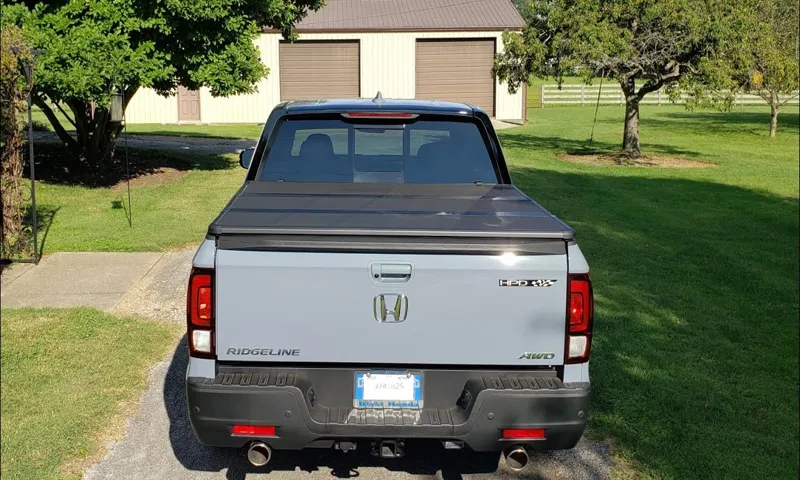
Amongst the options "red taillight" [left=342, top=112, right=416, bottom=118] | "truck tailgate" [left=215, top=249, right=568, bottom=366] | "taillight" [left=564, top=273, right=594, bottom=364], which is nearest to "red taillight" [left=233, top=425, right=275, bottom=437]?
"truck tailgate" [left=215, top=249, right=568, bottom=366]

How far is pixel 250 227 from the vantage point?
148 inches

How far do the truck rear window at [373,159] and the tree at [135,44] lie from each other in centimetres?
801

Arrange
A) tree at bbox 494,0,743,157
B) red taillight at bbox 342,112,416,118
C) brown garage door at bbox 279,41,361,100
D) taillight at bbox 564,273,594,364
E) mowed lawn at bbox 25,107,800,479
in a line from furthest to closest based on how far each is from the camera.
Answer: brown garage door at bbox 279,41,361,100 < tree at bbox 494,0,743,157 < red taillight at bbox 342,112,416,118 < mowed lawn at bbox 25,107,800,479 < taillight at bbox 564,273,594,364

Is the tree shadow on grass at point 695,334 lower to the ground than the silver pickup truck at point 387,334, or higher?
lower

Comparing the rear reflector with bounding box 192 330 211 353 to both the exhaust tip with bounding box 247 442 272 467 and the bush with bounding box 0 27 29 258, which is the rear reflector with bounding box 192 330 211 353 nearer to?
the exhaust tip with bounding box 247 442 272 467

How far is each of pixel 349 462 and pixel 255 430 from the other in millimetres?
1101

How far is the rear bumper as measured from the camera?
3760 mm

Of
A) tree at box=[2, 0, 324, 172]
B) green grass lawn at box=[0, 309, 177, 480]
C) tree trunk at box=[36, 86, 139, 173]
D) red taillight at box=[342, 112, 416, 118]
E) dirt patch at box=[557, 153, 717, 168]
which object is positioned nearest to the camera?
green grass lawn at box=[0, 309, 177, 480]

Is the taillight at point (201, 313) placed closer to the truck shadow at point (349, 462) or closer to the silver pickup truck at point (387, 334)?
the silver pickup truck at point (387, 334)

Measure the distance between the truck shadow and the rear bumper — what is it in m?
0.84

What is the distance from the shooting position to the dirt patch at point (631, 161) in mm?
19641

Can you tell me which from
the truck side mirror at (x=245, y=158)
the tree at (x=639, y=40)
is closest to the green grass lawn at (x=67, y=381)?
the truck side mirror at (x=245, y=158)

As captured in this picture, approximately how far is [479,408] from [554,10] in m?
17.6

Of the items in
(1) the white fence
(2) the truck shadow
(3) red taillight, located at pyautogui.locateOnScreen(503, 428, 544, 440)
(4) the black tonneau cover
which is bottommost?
(2) the truck shadow
